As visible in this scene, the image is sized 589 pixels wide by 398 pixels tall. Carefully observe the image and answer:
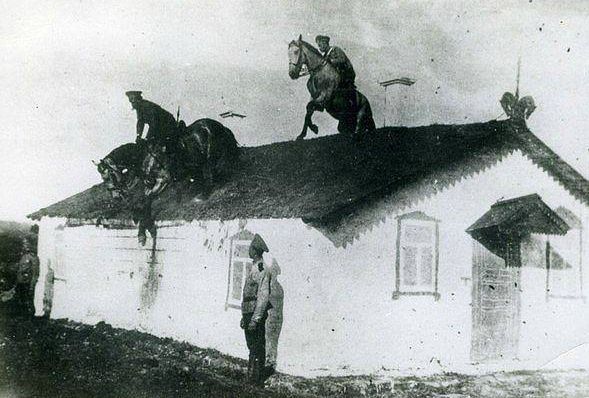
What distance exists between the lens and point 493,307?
10.7m

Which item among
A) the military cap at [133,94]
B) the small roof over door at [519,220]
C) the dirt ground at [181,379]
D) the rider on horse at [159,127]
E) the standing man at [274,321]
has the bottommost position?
the dirt ground at [181,379]

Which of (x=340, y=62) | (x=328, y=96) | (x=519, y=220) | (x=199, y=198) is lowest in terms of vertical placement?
(x=519, y=220)

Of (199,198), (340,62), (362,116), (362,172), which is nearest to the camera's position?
(362,172)

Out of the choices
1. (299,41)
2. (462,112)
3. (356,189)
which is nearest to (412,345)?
(356,189)

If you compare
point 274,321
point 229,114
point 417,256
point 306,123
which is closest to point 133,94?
point 229,114

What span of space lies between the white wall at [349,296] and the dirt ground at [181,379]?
416 millimetres

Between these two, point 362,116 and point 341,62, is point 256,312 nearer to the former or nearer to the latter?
point 341,62

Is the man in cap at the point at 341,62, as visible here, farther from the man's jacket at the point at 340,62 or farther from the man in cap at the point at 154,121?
the man in cap at the point at 154,121

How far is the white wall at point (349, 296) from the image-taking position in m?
9.31

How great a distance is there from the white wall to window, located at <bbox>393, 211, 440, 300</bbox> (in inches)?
5.6

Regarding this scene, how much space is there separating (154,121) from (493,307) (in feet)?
27.3

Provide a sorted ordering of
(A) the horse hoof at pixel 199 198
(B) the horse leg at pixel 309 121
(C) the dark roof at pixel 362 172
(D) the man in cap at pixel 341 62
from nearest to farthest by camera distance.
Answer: (C) the dark roof at pixel 362 172 → (D) the man in cap at pixel 341 62 → (A) the horse hoof at pixel 199 198 → (B) the horse leg at pixel 309 121

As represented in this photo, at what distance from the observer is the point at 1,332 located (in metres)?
12.9

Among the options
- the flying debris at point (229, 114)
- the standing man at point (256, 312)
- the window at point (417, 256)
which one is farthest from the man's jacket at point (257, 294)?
the flying debris at point (229, 114)
